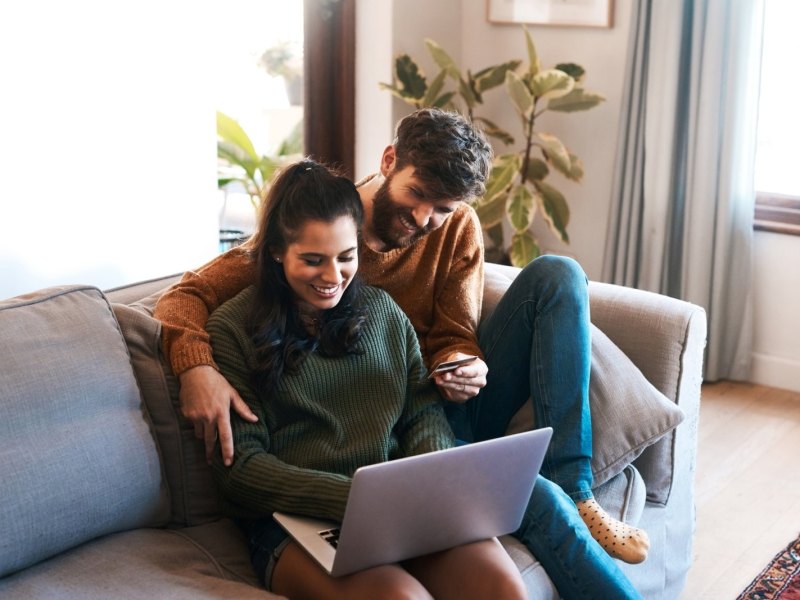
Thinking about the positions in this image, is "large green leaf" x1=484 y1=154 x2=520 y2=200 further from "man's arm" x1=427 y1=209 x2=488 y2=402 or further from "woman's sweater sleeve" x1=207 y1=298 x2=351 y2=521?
"woman's sweater sleeve" x1=207 y1=298 x2=351 y2=521

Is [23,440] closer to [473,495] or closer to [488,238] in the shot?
[473,495]

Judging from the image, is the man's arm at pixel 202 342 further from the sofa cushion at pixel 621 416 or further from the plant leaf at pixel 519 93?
the plant leaf at pixel 519 93

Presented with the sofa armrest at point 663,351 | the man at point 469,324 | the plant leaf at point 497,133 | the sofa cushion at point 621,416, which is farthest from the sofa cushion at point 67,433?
the plant leaf at point 497,133

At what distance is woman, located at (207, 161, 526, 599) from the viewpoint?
5.42ft

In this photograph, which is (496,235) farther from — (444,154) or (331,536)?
(331,536)

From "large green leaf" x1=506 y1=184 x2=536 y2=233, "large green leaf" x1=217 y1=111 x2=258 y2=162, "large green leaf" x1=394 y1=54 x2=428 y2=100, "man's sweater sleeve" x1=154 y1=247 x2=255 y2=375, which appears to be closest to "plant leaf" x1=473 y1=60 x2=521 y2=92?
"large green leaf" x1=394 y1=54 x2=428 y2=100

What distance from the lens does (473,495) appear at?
5.13 feet

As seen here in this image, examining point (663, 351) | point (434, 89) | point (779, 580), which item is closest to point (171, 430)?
point (663, 351)

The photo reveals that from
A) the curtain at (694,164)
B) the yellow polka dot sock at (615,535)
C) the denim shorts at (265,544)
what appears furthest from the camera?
the curtain at (694,164)

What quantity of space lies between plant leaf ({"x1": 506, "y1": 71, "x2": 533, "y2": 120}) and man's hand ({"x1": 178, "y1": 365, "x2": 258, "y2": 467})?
7.25ft

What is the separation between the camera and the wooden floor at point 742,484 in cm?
251

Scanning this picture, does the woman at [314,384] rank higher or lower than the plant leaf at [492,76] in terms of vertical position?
lower

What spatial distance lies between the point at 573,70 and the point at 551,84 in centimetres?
19

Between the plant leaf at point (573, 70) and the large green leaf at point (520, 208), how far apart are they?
1.45 feet
